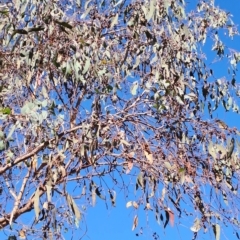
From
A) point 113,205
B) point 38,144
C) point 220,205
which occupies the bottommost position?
point 220,205

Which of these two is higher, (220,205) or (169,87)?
(169,87)

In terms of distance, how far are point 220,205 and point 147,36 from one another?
132cm

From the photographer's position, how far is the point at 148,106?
4.31 meters

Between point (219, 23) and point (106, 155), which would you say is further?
point (219, 23)

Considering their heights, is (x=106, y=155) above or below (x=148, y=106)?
below

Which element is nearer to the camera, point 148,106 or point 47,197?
point 47,197

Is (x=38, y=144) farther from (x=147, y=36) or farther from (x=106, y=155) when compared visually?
(x=147, y=36)

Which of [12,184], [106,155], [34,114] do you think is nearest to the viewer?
[34,114]

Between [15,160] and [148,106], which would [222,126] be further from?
[15,160]

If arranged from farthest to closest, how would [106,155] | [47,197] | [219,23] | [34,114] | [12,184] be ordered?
[219,23], [12,184], [106,155], [47,197], [34,114]

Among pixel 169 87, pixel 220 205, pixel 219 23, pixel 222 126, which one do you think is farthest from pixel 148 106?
pixel 219 23

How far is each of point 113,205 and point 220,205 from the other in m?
0.88

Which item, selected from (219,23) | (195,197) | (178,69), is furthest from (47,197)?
(219,23)

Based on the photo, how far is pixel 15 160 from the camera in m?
4.15
